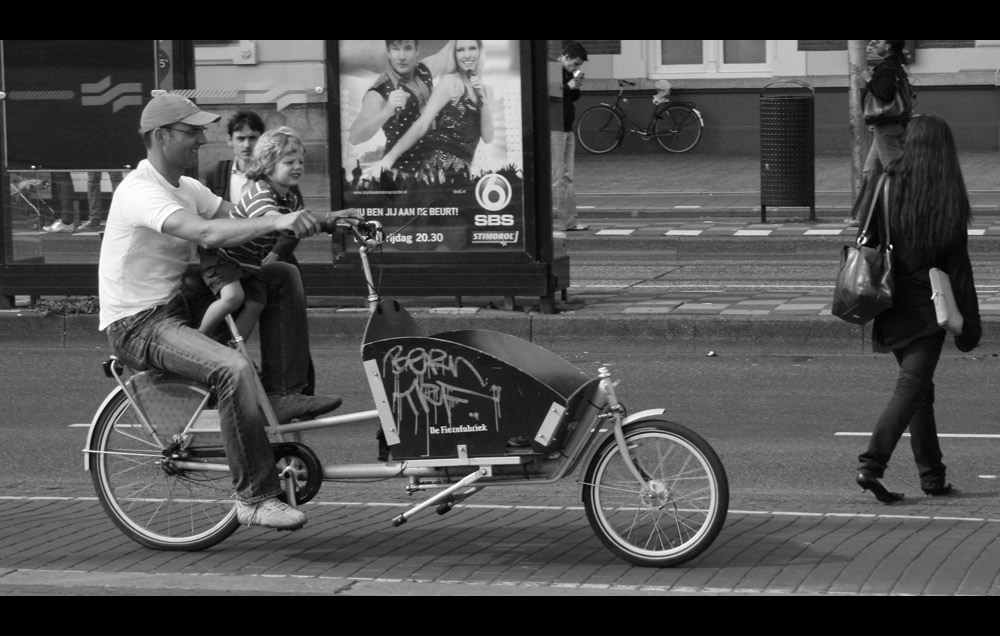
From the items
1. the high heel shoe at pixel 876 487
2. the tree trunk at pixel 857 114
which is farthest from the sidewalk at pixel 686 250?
Result: the high heel shoe at pixel 876 487

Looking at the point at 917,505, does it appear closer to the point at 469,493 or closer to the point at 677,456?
the point at 677,456

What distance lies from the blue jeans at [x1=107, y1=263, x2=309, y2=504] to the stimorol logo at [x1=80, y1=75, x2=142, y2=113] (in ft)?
22.4

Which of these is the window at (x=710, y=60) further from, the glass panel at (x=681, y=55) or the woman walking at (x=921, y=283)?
the woman walking at (x=921, y=283)

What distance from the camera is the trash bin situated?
16.4 metres

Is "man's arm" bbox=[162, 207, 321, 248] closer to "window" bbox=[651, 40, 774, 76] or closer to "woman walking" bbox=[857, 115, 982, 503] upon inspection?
"woman walking" bbox=[857, 115, 982, 503]

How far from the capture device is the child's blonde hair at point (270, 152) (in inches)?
234

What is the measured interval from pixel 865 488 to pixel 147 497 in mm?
2922

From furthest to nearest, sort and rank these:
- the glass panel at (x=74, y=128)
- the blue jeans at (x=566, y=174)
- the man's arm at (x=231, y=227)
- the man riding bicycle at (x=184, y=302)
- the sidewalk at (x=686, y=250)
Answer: the blue jeans at (x=566, y=174) < the glass panel at (x=74, y=128) < the sidewalk at (x=686, y=250) < the man riding bicycle at (x=184, y=302) < the man's arm at (x=231, y=227)

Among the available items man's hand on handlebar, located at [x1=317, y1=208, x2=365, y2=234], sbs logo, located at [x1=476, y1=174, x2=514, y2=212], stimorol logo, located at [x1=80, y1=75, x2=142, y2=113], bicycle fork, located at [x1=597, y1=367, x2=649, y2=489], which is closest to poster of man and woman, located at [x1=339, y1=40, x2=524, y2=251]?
sbs logo, located at [x1=476, y1=174, x2=514, y2=212]

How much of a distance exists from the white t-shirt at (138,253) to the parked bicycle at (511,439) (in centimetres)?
31

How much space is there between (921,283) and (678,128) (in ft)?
62.7

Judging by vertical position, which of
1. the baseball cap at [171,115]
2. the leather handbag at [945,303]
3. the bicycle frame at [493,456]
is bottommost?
the bicycle frame at [493,456]

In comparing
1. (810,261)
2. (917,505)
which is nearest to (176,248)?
(917,505)

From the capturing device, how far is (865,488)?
6320 millimetres
